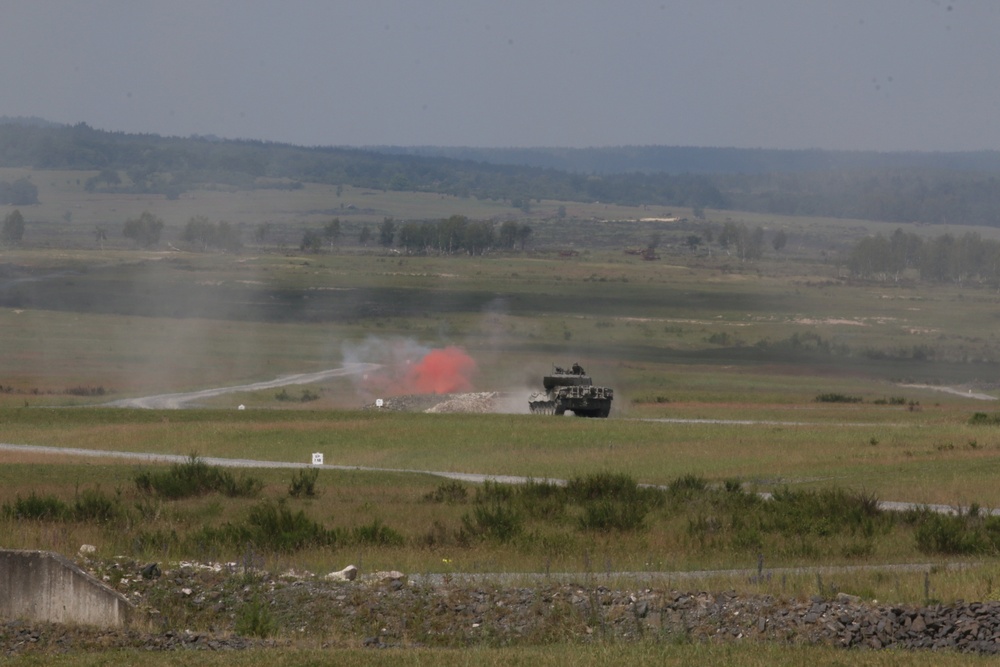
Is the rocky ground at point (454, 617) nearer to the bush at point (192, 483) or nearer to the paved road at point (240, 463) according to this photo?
the bush at point (192, 483)

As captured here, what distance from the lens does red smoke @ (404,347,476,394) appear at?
89.3 m

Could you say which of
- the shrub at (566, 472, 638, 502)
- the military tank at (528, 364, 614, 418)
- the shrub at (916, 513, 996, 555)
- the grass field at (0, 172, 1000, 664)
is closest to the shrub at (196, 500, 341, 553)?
the grass field at (0, 172, 1000, 664)

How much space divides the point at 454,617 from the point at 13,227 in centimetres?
16910

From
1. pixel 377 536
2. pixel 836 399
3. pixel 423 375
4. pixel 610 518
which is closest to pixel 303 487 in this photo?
pixel 377 536

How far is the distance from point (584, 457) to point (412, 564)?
23.1 m

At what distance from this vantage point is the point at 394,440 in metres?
53.5

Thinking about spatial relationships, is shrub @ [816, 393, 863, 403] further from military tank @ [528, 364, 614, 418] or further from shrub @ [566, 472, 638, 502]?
shrub @ [566, 472, 638, 502]

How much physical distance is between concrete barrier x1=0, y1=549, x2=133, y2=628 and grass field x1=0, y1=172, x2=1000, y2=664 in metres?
3.79

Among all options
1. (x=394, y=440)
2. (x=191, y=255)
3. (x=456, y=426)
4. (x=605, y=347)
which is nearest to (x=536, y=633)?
(x=394, y=440)

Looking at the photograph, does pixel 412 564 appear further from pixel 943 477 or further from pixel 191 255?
pixel 191 255

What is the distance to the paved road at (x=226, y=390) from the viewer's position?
3009 inches

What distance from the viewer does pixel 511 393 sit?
7806 cm

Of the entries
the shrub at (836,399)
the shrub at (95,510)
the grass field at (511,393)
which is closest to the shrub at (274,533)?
the grass field at (511,393)

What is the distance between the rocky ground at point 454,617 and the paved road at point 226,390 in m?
51.2
